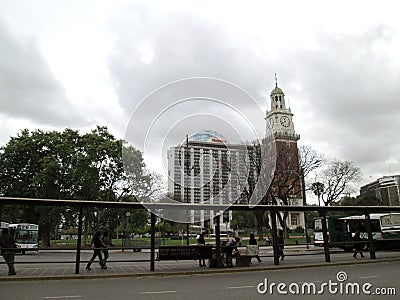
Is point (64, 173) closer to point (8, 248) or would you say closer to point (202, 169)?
point (8, 248)

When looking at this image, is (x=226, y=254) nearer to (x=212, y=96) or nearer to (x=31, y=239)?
(x=212, y=96)

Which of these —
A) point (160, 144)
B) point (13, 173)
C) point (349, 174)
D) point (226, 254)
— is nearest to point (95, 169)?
point (13, 173)

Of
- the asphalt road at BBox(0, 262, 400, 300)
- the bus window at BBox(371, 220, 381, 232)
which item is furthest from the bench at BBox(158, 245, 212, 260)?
the bus window at BBox(371, 220, 381, 232)

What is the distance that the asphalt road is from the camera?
28.4 ft

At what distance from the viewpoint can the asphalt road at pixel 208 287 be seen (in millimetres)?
8664

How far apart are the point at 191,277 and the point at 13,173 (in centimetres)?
2768

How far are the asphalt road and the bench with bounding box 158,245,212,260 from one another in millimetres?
2250

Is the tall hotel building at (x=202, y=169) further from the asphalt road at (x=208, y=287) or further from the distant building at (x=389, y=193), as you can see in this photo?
the distant building at (x=389, y=193)

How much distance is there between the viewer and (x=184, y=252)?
50.1 feet

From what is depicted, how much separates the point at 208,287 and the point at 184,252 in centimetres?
523

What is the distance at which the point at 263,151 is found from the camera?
890 centimetres

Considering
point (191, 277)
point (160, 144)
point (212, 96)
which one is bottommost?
point (191, 277)

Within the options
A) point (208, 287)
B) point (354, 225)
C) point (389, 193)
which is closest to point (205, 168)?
point (208, 287)

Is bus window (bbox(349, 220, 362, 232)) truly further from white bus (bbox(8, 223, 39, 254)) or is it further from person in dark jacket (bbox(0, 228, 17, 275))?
white bus (bbox(8, 223, 39, 254))
